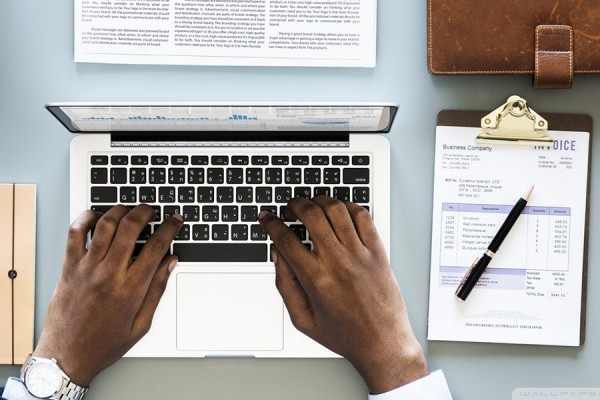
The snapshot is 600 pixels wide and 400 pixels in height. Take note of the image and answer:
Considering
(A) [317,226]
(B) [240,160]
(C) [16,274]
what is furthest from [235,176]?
(C) [16,274]

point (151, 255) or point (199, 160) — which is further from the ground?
point (199, 160)

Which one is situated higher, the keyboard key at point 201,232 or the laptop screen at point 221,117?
the laptop screen at point 221,117

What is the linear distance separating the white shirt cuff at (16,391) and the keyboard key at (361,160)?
0.51 metres

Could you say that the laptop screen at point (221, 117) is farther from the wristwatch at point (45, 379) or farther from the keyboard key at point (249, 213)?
the wristwatch at point (45, 379)

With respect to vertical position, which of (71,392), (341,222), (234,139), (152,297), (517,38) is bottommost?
(71,392)

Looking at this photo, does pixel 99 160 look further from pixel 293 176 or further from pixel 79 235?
pixel 293 176

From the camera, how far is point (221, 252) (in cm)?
76

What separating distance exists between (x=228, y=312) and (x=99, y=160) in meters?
0.26

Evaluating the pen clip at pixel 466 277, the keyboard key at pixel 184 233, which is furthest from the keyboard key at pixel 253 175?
the pen clip at pixel 466 277

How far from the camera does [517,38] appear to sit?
76cm

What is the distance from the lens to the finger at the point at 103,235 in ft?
2.38

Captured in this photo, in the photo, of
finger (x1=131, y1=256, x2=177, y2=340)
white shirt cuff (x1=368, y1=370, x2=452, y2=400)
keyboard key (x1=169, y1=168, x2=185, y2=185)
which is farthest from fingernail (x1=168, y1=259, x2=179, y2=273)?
white shirt cuff (x1=368, y1=370, x2=452, y2=400)

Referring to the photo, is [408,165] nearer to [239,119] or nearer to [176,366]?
[239,119]

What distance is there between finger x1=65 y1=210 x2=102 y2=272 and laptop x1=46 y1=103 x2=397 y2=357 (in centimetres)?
3
